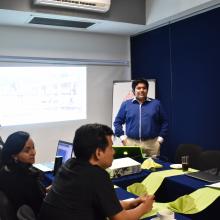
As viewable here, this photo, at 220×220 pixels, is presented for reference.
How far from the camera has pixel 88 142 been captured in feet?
4.66

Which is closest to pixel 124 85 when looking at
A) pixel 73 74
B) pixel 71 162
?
pixel 73 74

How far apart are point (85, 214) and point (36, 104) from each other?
134 inches

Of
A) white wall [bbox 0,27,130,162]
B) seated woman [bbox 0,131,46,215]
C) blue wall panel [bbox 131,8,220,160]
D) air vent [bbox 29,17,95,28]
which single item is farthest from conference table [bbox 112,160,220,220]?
air vent [bbox 29,17,95,28]

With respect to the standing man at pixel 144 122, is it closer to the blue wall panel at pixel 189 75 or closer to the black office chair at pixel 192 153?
the black office chair at pixel 192 153

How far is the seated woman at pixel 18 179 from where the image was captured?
171 cm

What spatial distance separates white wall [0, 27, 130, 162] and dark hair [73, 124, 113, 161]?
124 inches

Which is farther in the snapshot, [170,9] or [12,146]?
[170,9]

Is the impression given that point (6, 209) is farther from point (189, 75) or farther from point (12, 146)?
point (189, 75)

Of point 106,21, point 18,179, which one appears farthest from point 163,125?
point 18,179

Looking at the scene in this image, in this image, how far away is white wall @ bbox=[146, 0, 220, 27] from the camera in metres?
3.59

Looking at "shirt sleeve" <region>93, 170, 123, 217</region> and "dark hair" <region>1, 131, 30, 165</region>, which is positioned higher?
"dark hair" <region>1, 131, 30, 165</region>

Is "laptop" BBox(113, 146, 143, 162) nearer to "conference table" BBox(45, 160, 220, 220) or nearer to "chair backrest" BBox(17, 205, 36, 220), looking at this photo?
"conference table" BBox(45, 160, 220, 220)

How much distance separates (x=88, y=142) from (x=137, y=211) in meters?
0.45

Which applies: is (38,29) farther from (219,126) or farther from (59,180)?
(59,180)
